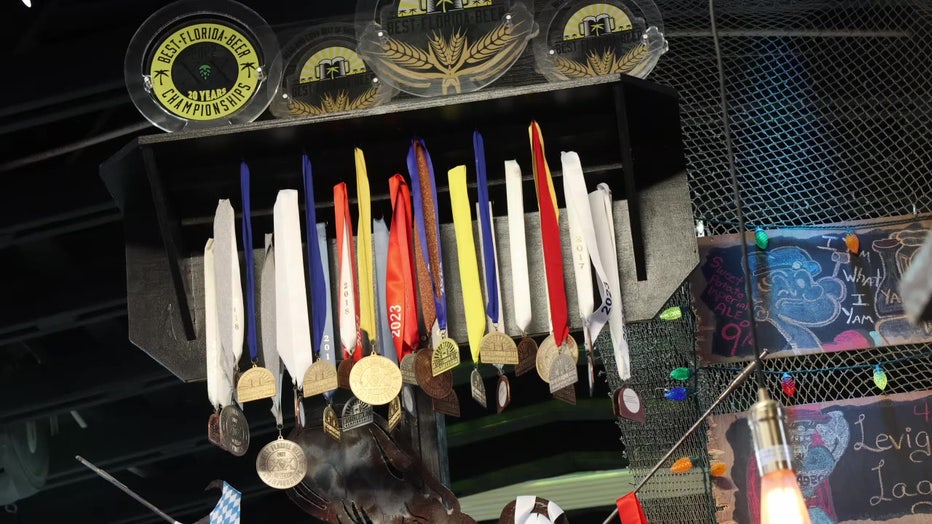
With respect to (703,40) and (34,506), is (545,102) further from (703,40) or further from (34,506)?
(34,506)

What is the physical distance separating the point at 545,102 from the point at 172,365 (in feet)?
4.39

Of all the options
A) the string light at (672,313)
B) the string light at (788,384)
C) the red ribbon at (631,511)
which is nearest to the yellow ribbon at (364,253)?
the red ribbon at (631,511)

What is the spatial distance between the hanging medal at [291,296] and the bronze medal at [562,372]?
0.67 metres

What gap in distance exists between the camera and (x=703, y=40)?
5230 millimetres

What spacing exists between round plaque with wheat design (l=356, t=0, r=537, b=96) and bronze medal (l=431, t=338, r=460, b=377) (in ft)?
2.32

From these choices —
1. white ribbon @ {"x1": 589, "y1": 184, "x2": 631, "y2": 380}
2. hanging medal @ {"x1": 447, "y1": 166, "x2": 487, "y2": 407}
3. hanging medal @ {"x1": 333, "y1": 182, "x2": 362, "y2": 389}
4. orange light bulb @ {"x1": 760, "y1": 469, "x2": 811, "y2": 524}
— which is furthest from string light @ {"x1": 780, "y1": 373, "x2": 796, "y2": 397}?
orange light bulb @ {"x1": 760, "y1": 469, "x2": 811, "y2": 524}

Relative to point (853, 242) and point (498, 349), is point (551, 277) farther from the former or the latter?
point (853, 242)

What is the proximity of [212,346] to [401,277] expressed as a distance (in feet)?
1.91

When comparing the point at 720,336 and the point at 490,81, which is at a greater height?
the point at 490,81

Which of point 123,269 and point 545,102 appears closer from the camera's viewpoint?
point 545,102

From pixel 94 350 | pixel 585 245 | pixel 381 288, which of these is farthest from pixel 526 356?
pixel 94 350

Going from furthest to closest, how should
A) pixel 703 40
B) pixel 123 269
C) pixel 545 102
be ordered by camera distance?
pixel 123 269 → pixel 703 40 → pixel 545 102

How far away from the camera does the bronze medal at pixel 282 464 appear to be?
11.8 ft

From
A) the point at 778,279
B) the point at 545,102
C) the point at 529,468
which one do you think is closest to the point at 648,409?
the point at 778,279
